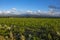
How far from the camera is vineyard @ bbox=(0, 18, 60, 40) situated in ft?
21.6

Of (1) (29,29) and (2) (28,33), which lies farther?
(1) (29,29)

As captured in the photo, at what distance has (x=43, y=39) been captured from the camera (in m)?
6.57

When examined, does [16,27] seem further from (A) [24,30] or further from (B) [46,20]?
(B) [46,20]

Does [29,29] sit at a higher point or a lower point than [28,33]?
higher

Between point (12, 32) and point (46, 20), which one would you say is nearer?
point (12, 32)

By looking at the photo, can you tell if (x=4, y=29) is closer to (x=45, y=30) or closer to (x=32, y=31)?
(x=32, y=31)

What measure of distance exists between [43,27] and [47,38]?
59 cm

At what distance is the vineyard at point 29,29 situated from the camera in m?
6.58

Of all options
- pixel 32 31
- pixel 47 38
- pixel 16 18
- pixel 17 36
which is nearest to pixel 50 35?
pixel 47 38

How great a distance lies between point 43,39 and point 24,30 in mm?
948

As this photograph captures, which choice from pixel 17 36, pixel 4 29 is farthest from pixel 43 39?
pixel 4 29

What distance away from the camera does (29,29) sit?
686 centimetres

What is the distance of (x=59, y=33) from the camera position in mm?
6707

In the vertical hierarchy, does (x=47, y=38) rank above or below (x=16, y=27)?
below
